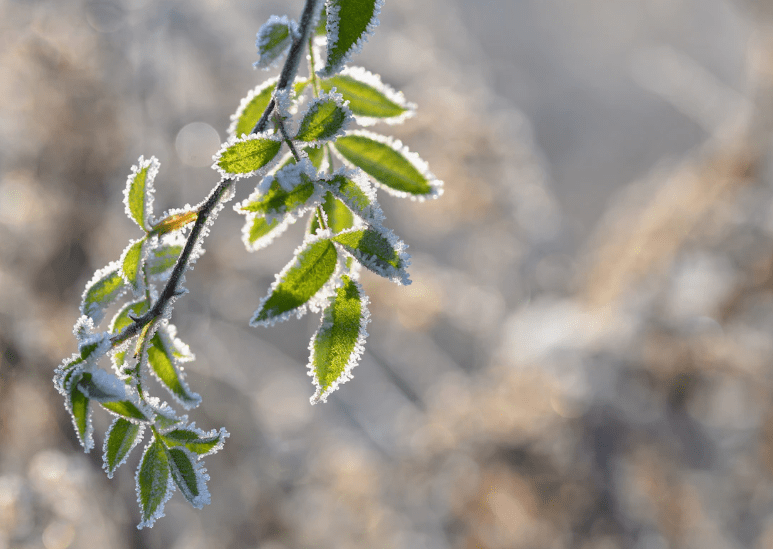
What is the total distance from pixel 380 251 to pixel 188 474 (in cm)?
29

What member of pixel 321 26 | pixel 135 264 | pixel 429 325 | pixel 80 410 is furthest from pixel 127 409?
pixel 429 325

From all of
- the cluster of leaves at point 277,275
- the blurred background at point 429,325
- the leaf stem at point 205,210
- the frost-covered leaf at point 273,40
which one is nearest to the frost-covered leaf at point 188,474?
the cluster of leaves at point 277,275

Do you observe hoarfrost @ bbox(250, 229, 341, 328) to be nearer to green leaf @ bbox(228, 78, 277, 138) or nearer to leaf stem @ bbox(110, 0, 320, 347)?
leaf stem @ bbox(110, 0, 320, 347)

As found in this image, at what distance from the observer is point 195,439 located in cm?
51

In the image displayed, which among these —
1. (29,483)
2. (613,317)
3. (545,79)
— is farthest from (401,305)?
(545,79)

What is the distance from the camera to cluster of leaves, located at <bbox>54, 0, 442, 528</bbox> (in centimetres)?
46

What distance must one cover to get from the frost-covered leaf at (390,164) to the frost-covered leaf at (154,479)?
0.36 m

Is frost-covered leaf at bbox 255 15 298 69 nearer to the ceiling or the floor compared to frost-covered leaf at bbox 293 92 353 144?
nearer to the ceiling

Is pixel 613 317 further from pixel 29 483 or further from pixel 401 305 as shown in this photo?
pixel 29 483

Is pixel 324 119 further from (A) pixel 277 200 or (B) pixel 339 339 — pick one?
(B) pixel 339 339

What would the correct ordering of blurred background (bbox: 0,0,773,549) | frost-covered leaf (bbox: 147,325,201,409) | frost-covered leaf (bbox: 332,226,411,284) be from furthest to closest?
blurred background (bbox: 0,0,773,549) → frost-covered leaf (bbox: 147,325,201,409) → frost-covered leaf (bbox: 332,226,411,284)

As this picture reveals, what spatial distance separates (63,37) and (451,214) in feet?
6.20

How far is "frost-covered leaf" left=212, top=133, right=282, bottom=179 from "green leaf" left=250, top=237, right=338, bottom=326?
0.08 metres

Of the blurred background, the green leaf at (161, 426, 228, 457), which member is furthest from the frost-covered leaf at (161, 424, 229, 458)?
the blurred background
